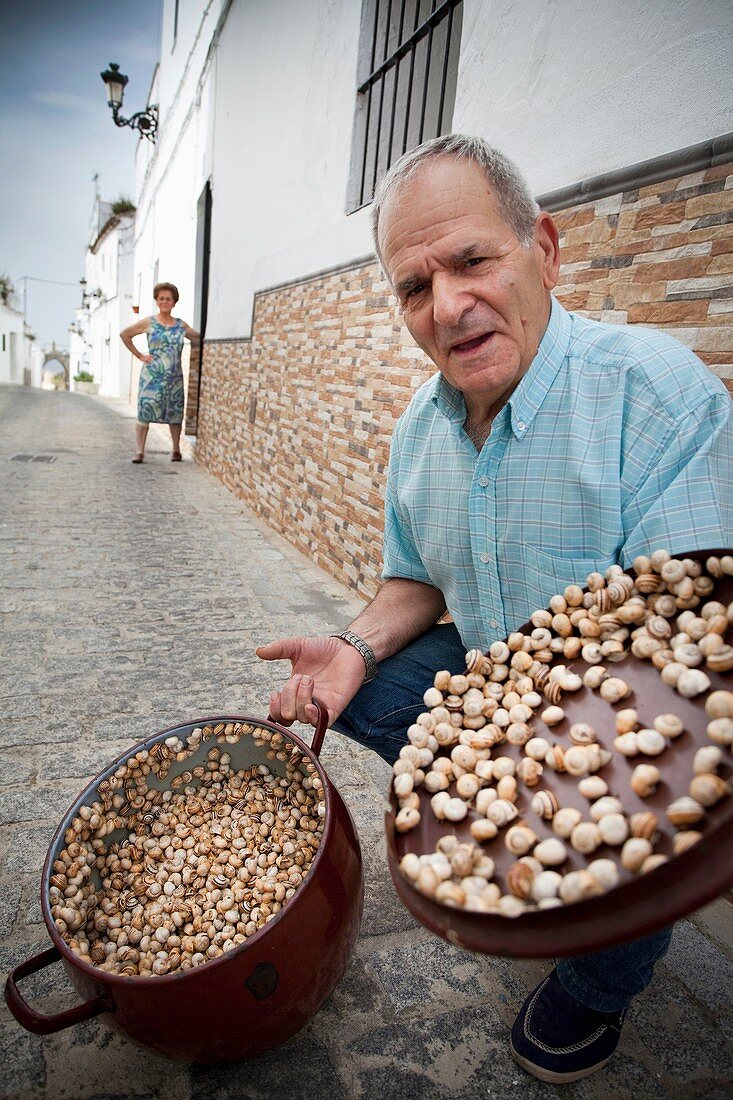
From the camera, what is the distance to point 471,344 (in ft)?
5.00

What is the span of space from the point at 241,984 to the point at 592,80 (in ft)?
9.60

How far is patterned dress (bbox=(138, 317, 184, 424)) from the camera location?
876 cm

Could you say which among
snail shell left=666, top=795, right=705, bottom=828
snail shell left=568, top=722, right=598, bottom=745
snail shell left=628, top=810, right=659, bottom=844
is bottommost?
snail shell left=628, top=810, right=659, bottom=844

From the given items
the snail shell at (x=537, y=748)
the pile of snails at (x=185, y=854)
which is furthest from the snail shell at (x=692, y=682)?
the pile of snails at (x=185, y=854)

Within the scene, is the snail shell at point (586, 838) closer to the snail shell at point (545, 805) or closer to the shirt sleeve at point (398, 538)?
the snail shell at point (545, 805)

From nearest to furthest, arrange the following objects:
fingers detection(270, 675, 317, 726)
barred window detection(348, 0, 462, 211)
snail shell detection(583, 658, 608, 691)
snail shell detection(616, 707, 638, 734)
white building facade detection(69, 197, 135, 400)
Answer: snail shell detection(616, 707, 638, 734) → snail shell detection(583, 658, 608, 691) → fingers detection(270, 675, 317, 726) → barred window detection(348, 0, 462, 211) → white building facade detection(69, 197, 135, 400)

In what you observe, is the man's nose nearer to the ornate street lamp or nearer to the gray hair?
the gray hair

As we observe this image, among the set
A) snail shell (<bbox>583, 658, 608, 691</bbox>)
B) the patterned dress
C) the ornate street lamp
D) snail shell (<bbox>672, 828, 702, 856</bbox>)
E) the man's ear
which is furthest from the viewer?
the ornate street lamp

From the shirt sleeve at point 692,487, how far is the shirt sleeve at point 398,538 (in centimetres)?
76

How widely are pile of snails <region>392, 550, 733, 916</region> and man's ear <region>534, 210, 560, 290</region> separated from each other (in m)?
0.80

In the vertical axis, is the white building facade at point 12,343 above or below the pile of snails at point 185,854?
above

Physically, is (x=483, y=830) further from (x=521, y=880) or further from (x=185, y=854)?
(x=185, y=854)

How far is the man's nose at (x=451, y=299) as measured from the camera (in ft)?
4.77

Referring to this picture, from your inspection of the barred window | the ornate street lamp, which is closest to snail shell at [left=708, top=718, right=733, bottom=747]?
the barred window
